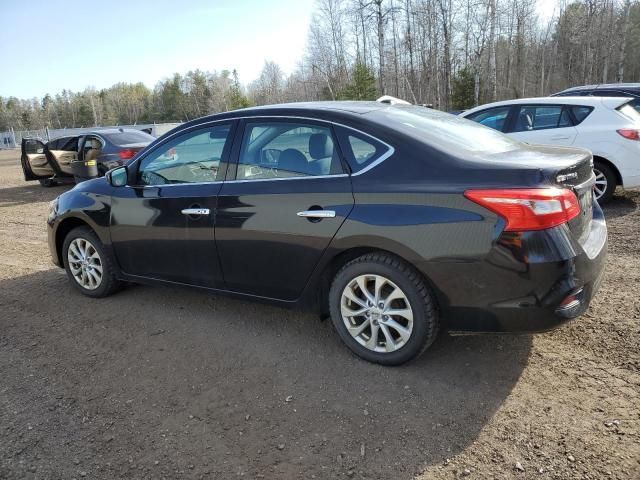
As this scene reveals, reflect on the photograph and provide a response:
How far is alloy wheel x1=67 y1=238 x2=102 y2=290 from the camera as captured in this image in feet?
15.4

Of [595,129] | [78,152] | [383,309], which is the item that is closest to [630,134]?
[595,129]

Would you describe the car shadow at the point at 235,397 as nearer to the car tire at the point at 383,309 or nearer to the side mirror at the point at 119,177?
the car tire at the point at 383,309

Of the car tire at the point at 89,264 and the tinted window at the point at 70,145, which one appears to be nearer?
the car tire at the point at 89,264

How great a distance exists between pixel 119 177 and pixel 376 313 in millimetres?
2605

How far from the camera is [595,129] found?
7.05 meters

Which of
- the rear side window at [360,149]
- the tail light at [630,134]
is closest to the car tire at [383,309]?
the rear side window at [360,149]

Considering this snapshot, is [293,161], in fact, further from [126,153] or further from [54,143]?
[54,143]

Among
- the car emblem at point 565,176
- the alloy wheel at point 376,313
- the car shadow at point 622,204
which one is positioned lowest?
the car shadow at point 622,204

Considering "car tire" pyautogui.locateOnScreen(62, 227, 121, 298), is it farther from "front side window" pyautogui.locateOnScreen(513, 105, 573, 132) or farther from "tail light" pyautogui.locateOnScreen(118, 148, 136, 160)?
"tail light" pyautogui.locateOnScreen(118, 148, 136, 160)

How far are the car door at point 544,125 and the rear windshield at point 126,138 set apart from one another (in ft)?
25.9

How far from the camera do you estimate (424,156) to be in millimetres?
2936

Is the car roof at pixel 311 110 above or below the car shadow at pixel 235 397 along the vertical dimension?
above

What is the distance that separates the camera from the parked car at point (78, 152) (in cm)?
1148

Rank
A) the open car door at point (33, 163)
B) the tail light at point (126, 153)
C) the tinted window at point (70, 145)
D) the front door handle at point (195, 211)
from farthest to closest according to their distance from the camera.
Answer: the open car door at point (33, 163) < the tinted window at point (70, 145) < the tail light at point (126, 153) < the front door handle at point (195, 211)
